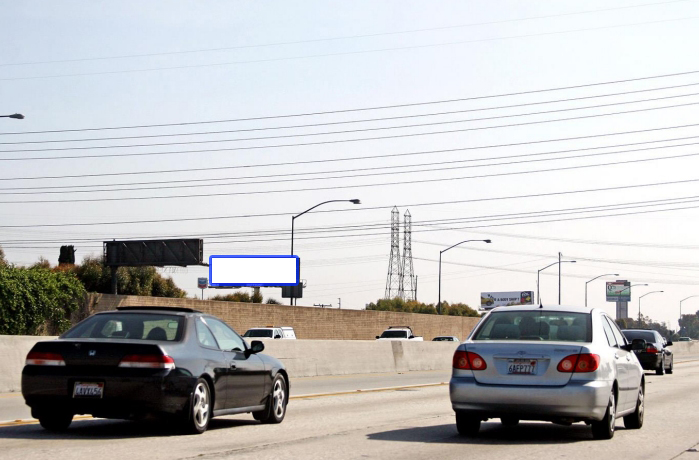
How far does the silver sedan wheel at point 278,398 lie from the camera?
13.7 meters

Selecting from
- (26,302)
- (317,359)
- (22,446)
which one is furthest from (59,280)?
(22,446)

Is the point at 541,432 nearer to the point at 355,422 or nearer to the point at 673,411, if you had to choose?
the point at 355,422

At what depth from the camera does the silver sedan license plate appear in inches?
457

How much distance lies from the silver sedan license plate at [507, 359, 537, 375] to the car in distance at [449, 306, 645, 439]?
11mm

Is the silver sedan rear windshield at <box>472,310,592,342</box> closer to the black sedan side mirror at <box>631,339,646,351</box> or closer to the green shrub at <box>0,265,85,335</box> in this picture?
the black sedan side mirror at <box>631,339,646,351</box>

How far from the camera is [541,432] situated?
1309 cm

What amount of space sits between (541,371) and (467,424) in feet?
4.34

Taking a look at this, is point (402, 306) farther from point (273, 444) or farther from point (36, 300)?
point (273, 444)

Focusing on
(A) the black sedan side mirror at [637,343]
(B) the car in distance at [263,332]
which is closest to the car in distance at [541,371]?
(A) the black sedan side mirror at [637,343]

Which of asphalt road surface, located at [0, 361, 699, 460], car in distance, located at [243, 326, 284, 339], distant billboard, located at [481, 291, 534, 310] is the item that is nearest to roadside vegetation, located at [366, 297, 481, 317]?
car in distance, located at [243, 326, 284, 339]

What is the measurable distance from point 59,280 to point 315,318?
22821 millimetres

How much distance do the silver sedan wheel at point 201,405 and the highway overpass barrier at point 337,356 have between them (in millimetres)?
8899

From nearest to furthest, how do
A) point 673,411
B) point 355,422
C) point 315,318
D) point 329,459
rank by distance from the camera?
point 329,459, point 355,422, point 673,411, point 315,318

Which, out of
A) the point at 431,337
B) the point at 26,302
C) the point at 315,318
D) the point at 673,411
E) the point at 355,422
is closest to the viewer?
the point at 355,422
